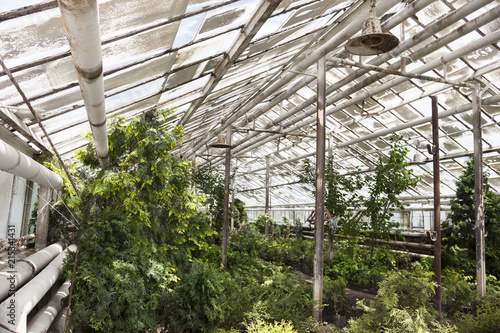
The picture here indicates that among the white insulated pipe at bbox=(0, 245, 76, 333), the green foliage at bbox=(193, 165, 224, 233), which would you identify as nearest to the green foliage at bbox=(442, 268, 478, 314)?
the white insulated pipe at bbox=(0, 245, 76, 333)

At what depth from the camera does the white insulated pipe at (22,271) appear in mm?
3702

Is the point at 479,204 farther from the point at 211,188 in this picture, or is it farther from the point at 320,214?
the point at 211,188

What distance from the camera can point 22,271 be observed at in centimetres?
→ 461

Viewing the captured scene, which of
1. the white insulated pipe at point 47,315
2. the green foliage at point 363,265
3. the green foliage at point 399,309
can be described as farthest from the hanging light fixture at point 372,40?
the green foliage at point 363,265

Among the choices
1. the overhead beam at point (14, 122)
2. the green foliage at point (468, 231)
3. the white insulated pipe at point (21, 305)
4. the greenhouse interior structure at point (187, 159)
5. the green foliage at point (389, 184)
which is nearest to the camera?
the white insulated pipe at point (21, 305)

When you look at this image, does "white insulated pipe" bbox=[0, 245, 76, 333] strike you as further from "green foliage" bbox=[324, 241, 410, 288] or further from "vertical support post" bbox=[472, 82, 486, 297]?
"vertical support post" bbox=[472, 82, 486, 297]

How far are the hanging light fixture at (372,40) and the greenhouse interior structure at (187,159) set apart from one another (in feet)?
0.08

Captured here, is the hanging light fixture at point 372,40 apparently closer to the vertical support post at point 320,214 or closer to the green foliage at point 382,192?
the vertical support post at point 320,214

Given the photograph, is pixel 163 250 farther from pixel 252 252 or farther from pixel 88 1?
pixel 252 252

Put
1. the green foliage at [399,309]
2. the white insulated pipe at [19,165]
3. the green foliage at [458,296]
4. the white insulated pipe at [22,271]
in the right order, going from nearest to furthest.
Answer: the white insulated pipe at [19,165] < the white insulated pipe at [22,271] < the green foliage at [399,309] < the green foliage at [458,296]

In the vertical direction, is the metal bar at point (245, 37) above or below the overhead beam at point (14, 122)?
above

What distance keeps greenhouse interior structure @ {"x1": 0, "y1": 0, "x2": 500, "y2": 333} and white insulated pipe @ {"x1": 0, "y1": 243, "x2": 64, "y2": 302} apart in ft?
0.12

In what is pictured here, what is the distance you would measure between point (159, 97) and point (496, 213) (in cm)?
1010

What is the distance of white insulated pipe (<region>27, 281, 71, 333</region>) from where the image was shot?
4.28 meters
